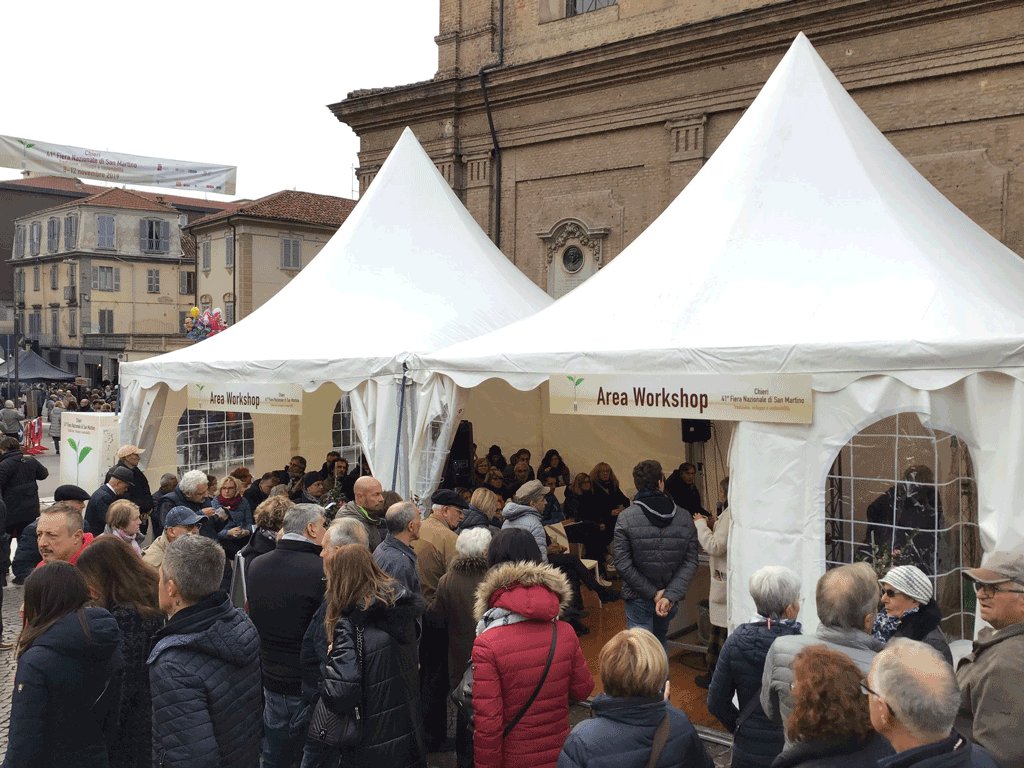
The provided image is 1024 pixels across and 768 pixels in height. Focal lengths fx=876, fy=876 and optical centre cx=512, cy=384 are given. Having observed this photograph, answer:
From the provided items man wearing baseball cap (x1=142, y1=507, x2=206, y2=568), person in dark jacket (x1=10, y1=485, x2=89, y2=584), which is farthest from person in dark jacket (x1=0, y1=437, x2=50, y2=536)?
man wearing baseball cap (x1=142, y1=507, x2=206, y2=568)

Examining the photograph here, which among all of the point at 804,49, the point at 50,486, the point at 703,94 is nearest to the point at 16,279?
the point at 50,486

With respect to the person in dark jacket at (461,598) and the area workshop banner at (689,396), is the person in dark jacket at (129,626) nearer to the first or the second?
the person in dark jacket at (461,598)

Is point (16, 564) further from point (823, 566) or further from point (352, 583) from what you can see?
point (823, 566)

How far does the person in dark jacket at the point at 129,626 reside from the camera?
3699 mm

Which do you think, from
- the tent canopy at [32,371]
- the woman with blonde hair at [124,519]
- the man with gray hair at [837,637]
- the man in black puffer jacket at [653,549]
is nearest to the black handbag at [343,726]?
the man with gray hair at [837,637]

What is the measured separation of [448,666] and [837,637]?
2495 mm

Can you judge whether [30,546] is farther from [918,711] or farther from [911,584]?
[918,711]

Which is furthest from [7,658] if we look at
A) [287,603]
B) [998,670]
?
[998,670]

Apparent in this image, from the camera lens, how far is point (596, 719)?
2887 mm

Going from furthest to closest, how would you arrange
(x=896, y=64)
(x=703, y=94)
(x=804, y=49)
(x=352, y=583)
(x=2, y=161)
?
(x=2, y=161) < (x=703, y=94) < (x=896, y=64) < (x=804, y=49) < (x=352, y=583)

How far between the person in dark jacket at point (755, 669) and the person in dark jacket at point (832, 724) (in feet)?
3.25

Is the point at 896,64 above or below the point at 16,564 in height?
above

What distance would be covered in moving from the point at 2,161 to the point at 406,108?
13817 millimetres

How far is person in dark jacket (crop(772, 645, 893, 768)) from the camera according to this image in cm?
255
